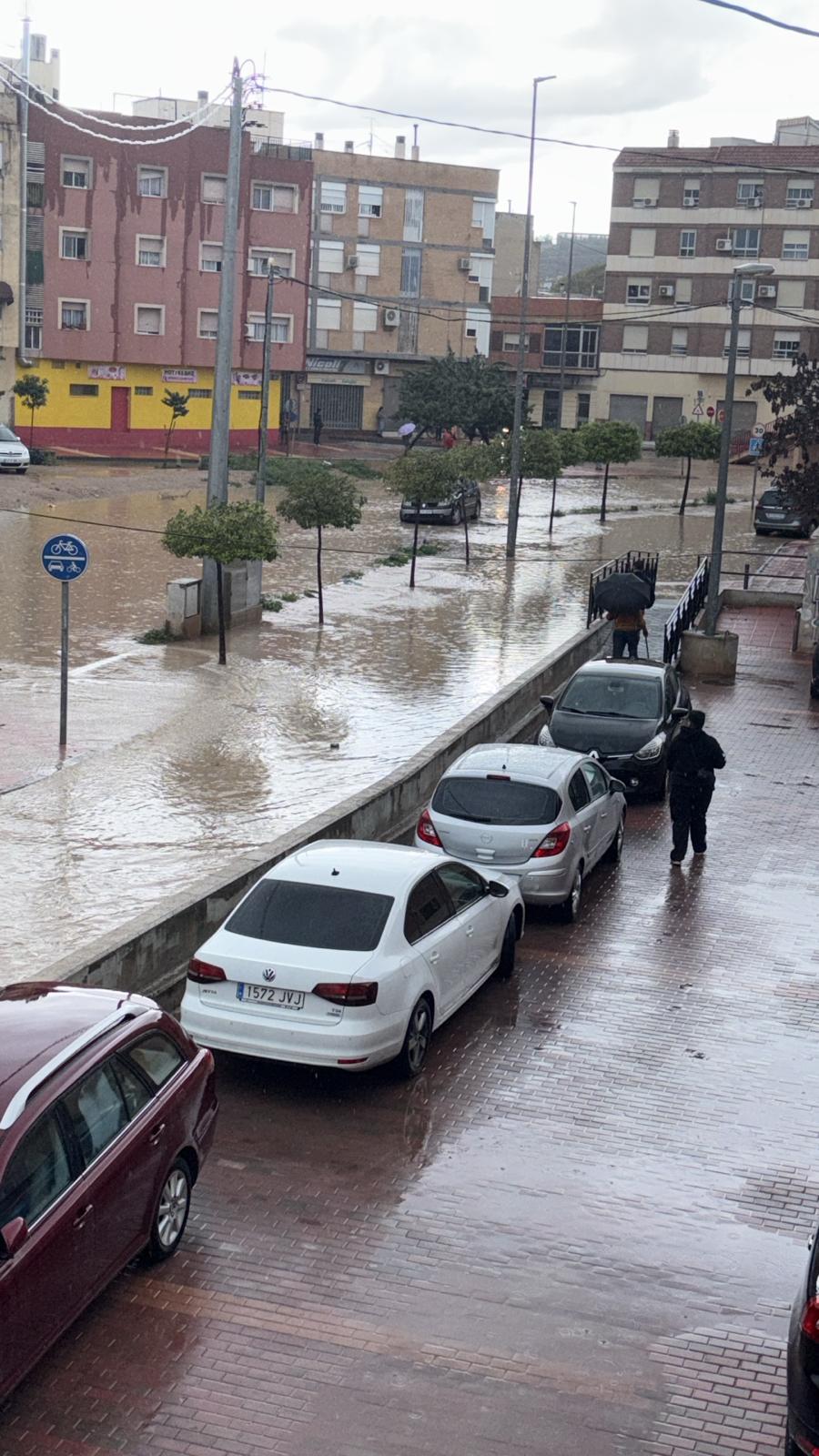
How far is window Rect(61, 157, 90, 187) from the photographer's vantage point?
58094 mm

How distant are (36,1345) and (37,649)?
21434 millimetres

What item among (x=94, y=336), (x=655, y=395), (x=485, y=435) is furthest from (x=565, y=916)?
(x=655, y=395)

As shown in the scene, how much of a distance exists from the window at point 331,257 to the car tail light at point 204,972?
72.2 metres

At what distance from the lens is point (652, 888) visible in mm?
14672

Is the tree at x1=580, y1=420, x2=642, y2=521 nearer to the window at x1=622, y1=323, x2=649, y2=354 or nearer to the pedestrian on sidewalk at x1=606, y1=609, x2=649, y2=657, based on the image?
the pedestrian on sidewalk at x1=606, y1=609, x2=649, y2=657

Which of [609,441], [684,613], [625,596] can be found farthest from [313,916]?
[609,441]

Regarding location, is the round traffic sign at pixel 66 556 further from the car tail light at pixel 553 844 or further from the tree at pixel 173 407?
the tree at pixel 173 407

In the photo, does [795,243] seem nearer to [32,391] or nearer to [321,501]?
[32,391]

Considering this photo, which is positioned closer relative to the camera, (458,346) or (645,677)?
(645,677)

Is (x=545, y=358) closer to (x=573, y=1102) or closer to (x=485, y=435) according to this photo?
(x=485, y=435)

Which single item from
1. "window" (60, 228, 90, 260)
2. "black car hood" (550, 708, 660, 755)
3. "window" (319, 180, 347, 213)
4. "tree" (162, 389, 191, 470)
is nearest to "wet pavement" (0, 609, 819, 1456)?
"black car hood" (550, 708, 660, 755)

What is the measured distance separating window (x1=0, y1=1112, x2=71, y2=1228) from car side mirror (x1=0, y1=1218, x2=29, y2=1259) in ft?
0.21

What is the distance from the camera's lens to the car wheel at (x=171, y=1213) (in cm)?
720

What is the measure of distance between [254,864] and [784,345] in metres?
71.5
